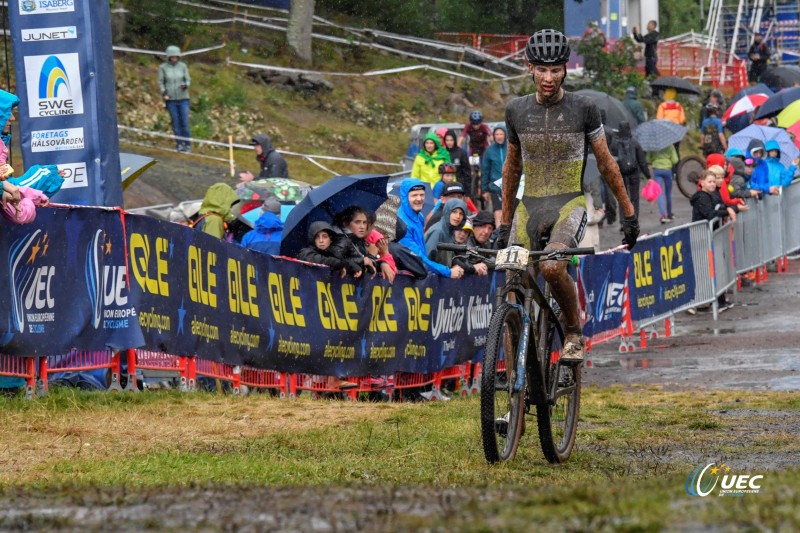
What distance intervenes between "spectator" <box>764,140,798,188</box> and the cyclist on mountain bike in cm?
1790

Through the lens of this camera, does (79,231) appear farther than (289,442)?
Yes

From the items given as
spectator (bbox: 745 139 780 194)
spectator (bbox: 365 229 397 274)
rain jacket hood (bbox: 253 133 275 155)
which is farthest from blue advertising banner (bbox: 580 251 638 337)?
spectator (bbox: 745 139 780 194)

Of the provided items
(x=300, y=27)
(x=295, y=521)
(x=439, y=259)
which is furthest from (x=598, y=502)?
(x=300, y=27)

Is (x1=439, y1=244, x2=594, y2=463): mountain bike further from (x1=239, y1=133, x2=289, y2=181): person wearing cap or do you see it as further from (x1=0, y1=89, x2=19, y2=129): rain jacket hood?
(x1=239, y1=133, x2=289, y2=181): person wearing cap

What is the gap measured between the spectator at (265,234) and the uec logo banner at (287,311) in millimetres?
884

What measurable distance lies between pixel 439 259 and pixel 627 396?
11.8ft

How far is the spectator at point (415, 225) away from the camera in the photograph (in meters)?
15.6

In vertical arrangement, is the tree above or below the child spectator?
above

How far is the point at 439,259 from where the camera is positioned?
16.6 m

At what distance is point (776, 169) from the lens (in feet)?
85.5

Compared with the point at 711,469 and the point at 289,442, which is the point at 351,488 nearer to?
the point at 711,469

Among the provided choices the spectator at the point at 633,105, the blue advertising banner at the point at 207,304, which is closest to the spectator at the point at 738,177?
the spectator at the point at 633,105

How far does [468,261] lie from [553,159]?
6.94 metres

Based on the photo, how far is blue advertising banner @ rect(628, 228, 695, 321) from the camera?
19.8m
